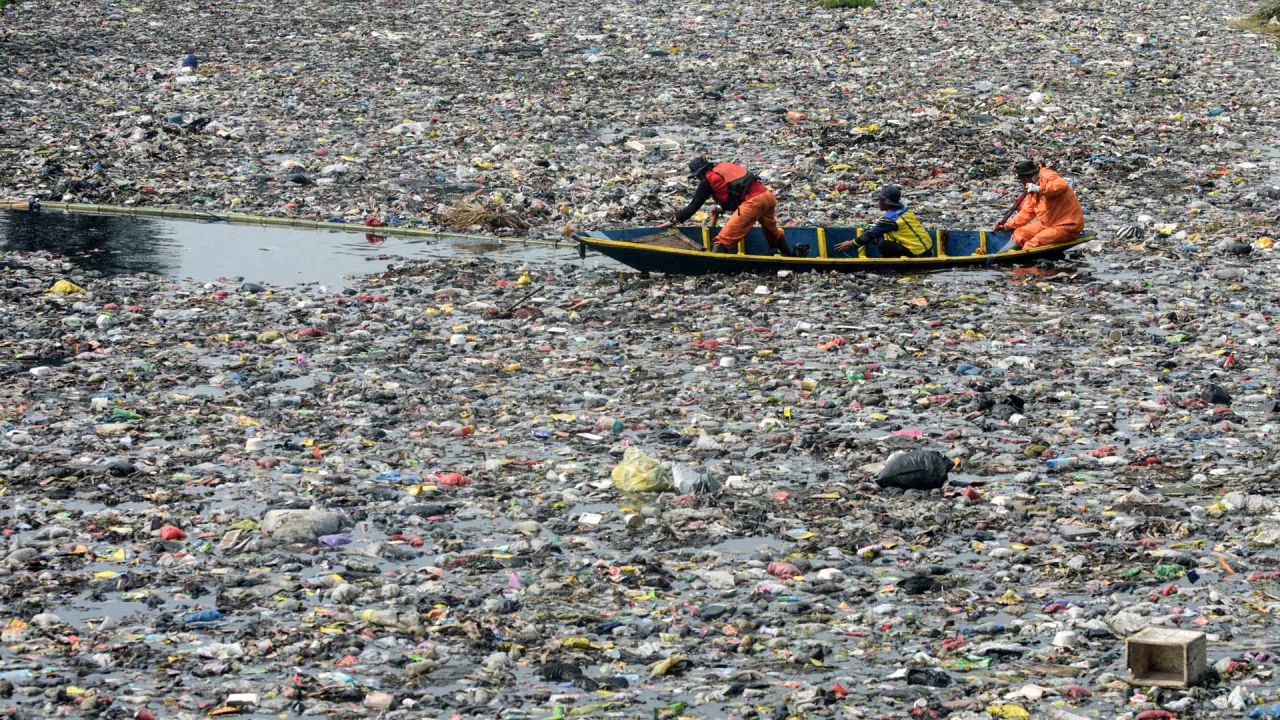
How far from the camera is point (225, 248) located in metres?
13.7

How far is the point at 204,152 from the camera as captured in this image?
16.8m

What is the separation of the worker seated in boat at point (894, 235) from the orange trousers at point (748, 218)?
688 millimetres

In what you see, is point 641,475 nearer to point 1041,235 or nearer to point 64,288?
Result: point 64,288

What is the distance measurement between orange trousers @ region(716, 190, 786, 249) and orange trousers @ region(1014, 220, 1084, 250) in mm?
2284

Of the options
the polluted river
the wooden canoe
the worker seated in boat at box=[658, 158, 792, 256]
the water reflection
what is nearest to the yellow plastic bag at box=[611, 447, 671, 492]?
the polluted river

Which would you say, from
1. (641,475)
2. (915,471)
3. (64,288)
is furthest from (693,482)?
(64,288)

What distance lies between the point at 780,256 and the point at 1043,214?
2592mm

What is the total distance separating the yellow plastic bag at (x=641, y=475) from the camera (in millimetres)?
7242

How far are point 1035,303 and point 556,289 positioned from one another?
158 inches

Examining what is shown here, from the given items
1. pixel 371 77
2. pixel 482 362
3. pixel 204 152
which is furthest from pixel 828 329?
pixel 371 77

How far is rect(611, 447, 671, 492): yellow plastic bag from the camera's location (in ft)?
23.8

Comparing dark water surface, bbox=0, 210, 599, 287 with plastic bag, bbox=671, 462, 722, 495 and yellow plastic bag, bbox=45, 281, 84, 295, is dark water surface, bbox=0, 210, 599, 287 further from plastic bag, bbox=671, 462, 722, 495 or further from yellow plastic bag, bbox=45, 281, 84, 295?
plastic bag, bbox=671, 462, 722, 495

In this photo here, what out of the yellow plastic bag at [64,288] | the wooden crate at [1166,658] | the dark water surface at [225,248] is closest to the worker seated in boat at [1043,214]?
the dark water surface at [225,248]

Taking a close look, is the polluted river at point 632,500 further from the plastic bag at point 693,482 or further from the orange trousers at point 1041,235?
the orange trousers at point 1041,235
